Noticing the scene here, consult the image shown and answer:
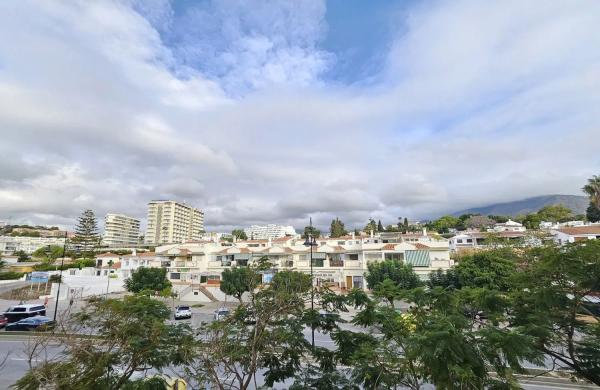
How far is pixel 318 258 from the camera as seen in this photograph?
Answer: 43.0 meters

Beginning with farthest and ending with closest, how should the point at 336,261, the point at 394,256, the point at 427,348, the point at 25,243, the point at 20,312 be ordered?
the point at 25,243, the point at 336,261, the point at 394,256, the point at 20,312, the point at 427,348

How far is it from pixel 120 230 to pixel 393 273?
145516 mm

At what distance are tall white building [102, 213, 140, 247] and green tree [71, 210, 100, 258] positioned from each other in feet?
224

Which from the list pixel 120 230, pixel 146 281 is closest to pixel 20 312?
pixel 146 281

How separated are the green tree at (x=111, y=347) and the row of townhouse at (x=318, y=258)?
26.8 meters

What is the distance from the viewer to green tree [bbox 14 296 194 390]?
18.2 feet

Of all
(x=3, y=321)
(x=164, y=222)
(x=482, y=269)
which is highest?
(x=164, y=222)

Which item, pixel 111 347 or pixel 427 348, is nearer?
pixel 427 348

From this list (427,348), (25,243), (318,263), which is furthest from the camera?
(25,243)

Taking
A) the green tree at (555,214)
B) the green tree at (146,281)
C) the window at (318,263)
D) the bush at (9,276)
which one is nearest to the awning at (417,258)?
the window at (318,263)

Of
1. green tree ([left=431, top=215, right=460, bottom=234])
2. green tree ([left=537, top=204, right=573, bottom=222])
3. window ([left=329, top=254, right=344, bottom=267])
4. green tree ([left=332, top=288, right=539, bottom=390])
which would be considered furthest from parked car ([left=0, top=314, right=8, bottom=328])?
green tree ([left=537, top=204, right=573, bottom=222])

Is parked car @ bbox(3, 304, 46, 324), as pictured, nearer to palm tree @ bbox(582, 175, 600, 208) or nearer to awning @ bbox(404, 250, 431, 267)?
awning @ bbox(404, 250, 431, 267)

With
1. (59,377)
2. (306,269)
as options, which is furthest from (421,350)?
(306,269)

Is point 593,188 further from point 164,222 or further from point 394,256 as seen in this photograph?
point 164,222
